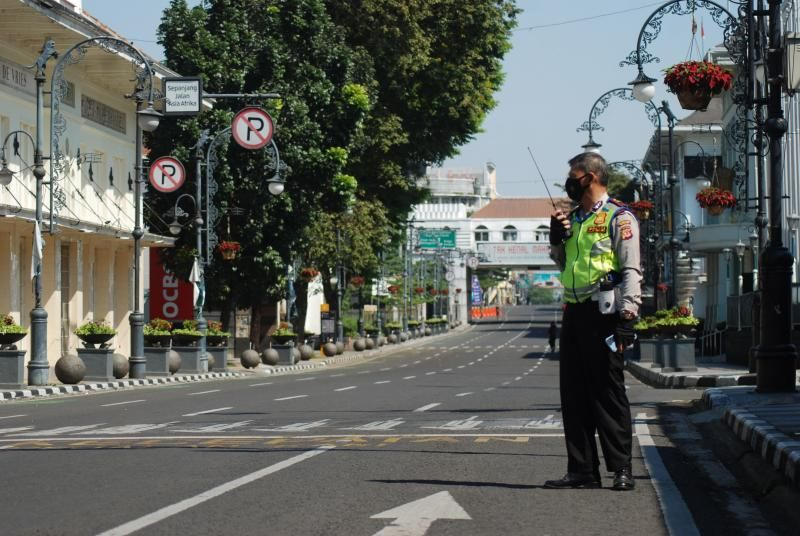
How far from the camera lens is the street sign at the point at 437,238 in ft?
414

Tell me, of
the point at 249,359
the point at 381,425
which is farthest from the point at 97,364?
the point at 381,425

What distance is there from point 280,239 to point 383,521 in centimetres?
4191

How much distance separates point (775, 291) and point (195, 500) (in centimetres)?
1058

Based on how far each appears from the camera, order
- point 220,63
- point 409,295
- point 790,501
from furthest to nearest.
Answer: point 409,295 → point 220,63 → point 790,501

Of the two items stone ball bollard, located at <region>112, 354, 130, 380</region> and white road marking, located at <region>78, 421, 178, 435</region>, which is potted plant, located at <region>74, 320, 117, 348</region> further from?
white road marking, located at <region>78, 421, 178, 435</region>

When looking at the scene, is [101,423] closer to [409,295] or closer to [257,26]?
[257,26]

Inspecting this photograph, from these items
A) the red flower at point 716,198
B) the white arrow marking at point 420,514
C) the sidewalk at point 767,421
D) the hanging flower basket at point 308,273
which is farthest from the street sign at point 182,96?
the white arrow marking at point 420,514

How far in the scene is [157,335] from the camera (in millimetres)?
41188

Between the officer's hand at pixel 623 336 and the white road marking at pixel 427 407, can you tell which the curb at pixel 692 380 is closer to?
the white road marking at pixel 427 407

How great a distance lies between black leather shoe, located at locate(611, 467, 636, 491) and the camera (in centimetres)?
951

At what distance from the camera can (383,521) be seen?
26.3ft

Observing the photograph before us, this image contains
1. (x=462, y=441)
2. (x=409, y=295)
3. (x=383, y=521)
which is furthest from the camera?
(x=409, y=295)

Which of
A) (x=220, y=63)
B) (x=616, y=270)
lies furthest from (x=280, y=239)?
(x=616, y=270)

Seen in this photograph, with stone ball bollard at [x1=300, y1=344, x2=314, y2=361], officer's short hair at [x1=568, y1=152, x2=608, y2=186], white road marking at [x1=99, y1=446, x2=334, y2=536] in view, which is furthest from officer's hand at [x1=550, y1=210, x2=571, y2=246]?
stone ball bollard at [x1=300, y1=344, x2=314, y2=361]
